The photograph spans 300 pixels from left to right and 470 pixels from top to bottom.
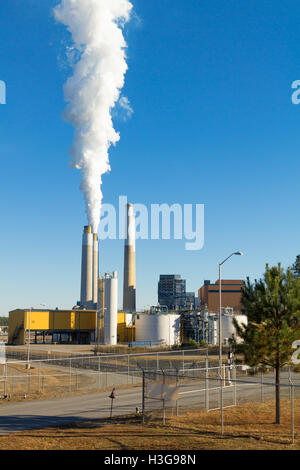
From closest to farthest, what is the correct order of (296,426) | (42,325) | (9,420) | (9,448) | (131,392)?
(9,448), (296,426), (9,420), (131,392), (42,325)

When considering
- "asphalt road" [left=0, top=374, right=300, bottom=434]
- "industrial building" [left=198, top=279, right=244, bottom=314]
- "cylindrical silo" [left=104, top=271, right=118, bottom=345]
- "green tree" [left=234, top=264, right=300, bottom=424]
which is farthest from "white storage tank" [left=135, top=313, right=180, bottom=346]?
"green tree" [left=234, top=264, right=300, bottom=424]

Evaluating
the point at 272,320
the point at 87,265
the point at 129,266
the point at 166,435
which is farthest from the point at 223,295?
the point at 166,435

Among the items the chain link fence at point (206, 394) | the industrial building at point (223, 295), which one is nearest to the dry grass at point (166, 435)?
the chain link fence at point (206, 394)

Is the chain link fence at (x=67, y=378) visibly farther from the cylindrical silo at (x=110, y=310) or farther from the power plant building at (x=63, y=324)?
the power plant building at (x=63, y=324)

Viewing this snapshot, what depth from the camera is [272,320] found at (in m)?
20.3

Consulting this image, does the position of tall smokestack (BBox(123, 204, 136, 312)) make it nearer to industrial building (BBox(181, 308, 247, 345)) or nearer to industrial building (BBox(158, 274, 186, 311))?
industrial building (BBox(181, 308, 247, 345))

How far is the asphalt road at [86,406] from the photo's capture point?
70.6 feet

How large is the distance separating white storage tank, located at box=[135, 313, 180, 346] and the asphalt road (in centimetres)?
5204

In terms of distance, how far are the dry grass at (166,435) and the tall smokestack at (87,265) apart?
8936 cm

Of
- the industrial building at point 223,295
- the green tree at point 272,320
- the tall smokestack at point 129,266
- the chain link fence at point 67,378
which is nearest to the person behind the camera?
the green tree at point 272,320

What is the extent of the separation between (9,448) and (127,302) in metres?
88.8
